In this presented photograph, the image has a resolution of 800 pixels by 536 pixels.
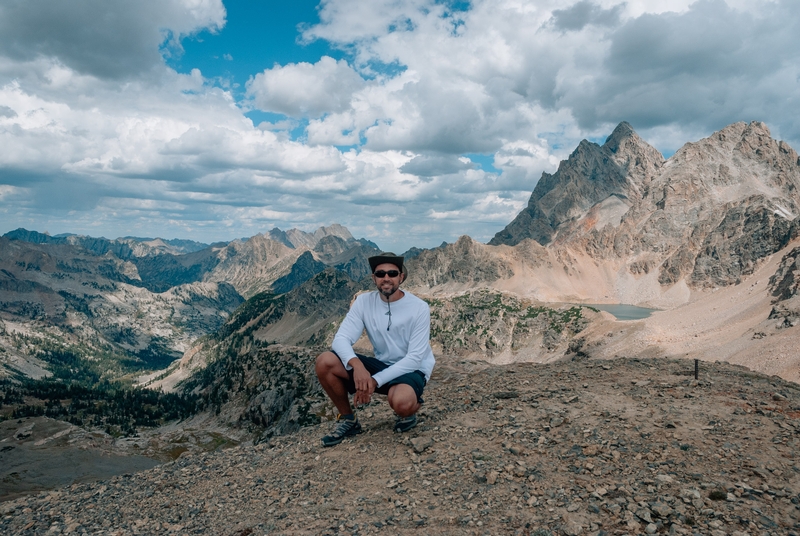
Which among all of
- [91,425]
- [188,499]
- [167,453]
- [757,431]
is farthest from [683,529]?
[91,425]

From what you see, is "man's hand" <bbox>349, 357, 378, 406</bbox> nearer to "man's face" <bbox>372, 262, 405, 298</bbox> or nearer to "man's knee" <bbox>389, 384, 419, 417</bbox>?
"man's knee" <bbox>389, 384, 419, 417</bbox>

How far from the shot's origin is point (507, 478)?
8781 millimetres

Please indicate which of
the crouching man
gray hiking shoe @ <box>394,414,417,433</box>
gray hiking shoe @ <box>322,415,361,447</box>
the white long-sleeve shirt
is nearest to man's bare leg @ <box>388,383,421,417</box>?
the crouching man

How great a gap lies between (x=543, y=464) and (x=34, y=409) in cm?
21328

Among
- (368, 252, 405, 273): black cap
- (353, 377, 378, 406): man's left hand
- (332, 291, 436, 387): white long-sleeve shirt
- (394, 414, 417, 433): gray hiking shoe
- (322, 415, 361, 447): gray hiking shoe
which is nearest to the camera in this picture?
(353, 377, 378, 406): man's left hand

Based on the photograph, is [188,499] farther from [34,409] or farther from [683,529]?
[34,409]

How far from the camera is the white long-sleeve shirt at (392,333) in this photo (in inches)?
413

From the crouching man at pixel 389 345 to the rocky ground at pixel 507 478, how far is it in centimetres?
142

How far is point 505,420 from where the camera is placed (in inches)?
470

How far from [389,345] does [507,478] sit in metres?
3.80

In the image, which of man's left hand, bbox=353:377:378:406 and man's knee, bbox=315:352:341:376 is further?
man's knee, bbox=315:352:341:376

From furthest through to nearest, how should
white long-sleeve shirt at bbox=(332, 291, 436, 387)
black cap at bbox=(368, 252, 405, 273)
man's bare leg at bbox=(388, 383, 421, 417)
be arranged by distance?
black cap at bbox=(368, 252, 405, 273)
white long-sleeve shirt at bbox=(332, 291, 436, 387)
man's bare leg at bbox=(388, 383, 421, 417)

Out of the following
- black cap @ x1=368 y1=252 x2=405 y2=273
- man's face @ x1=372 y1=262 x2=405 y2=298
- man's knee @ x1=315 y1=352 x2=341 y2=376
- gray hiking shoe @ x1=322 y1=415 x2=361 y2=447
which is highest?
black cap @ x1=368 y1=252 x2=405 y2=273

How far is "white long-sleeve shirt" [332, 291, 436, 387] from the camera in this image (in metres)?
10.5
